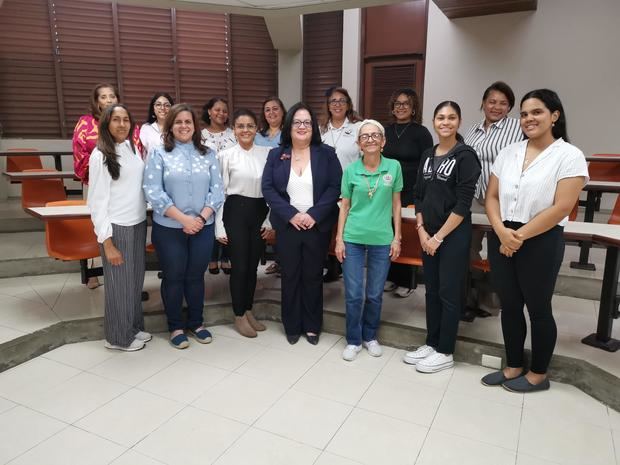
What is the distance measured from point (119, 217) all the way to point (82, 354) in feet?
3.06

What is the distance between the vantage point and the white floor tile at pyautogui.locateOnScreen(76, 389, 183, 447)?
2.12 m

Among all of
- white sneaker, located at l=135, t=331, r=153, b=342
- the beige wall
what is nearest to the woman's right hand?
white sneaker, located at l=135, t=331, r=153, b=342

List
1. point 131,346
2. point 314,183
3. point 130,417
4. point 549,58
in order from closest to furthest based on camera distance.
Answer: point 130,417 < point 314,183 < point 131,346 < point 549,58

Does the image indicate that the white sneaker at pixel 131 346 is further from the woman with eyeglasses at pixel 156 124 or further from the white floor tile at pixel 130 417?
the woman with eyeglasses at pixel 156 124

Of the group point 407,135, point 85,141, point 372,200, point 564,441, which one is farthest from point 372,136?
point 85,141

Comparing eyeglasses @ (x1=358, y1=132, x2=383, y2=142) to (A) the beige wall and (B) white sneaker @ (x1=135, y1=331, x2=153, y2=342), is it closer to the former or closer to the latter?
(B) white sneaker @ (x1=135, y1=331, x2=153, y2=342)

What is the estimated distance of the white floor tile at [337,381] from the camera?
2.47m

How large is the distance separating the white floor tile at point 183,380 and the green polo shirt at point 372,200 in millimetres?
1142

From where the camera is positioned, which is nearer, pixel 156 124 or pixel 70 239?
pixel 70 239

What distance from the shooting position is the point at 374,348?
2914 mm

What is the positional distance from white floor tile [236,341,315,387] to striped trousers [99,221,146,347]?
78 cm

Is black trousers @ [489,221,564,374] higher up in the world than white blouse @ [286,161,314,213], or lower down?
lower down

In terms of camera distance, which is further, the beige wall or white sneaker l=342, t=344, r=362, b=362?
the beige wall

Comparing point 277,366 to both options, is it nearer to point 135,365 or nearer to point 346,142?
point 135,365
